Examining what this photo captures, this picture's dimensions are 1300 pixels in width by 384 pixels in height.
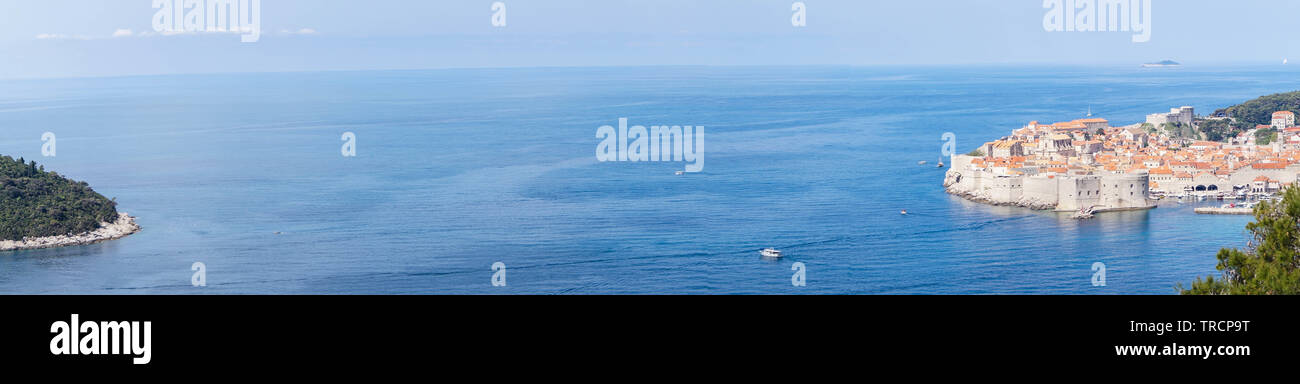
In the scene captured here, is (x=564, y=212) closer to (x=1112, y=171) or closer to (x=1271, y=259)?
(x=1112, y=171)

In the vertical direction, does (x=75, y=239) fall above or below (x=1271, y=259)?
below

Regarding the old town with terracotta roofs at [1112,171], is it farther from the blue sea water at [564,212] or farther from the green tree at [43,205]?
the green tree at [43,205]

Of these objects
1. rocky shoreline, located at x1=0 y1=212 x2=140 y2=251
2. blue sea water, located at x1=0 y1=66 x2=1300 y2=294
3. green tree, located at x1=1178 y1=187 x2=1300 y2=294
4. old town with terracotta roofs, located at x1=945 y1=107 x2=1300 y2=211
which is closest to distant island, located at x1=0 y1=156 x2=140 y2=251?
rocky shoreline, located at x1=0 y1=212 x2=140 y2=251

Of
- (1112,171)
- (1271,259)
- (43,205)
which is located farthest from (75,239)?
(1271,259)
